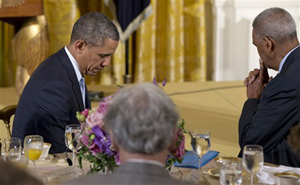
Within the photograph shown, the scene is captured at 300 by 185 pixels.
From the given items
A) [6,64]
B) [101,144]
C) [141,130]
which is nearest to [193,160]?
[101,144]

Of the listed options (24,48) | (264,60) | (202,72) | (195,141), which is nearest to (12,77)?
(24,48)

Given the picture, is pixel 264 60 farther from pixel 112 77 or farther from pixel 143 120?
pixel 112 77

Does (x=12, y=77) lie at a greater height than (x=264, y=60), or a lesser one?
lesser

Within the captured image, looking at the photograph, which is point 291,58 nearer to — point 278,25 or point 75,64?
point 278,25

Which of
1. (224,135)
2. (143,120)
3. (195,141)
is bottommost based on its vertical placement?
(224,135)

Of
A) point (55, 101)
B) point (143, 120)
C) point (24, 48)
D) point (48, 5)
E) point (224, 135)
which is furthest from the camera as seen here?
point (48, 5)

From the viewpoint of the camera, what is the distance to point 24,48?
588 centimetres

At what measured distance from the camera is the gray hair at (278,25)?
2.87 meters

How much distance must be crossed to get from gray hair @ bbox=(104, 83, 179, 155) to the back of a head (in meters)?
0.48

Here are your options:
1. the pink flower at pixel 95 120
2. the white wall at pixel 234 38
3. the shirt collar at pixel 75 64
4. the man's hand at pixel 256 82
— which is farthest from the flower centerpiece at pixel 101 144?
the white wall at pixel 234 38

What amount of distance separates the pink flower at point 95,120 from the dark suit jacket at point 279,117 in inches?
44.0

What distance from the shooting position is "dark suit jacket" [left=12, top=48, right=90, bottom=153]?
2826mm

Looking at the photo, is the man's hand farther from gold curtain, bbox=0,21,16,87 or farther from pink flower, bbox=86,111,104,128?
gold curtain, bbox=0,21,16,87

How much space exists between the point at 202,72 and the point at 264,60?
4841 mm
